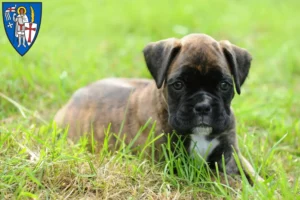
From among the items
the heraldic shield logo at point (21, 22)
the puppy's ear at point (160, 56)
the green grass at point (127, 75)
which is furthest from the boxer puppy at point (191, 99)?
the heraldic shield logo at point (21, 22)

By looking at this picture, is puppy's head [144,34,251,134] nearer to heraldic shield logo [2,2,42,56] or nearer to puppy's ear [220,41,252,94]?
puppy's ear [220,41,252,94]

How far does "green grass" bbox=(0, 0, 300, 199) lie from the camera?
4770 millimetres

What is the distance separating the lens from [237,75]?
17.7 feet

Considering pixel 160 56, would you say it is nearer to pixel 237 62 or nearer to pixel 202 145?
pixel 237 62

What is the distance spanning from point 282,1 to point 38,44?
7859mm

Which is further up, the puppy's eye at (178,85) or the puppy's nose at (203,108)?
the puppy's eye at (178,85)

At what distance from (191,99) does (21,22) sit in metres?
1.86

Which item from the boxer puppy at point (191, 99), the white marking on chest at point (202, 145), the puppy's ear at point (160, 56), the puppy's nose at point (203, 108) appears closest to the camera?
the puppy's nose at point (203, 108)

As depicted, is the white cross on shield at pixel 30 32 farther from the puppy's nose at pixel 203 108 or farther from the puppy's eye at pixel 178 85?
the puppy's nose at pixel 203 108

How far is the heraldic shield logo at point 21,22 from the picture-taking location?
5.43m

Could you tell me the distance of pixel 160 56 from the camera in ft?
18.0

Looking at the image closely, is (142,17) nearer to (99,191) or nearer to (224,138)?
(224,138)

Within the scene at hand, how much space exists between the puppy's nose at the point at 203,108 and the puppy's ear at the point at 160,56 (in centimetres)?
49

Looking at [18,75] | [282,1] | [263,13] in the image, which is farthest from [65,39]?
[282,1]
